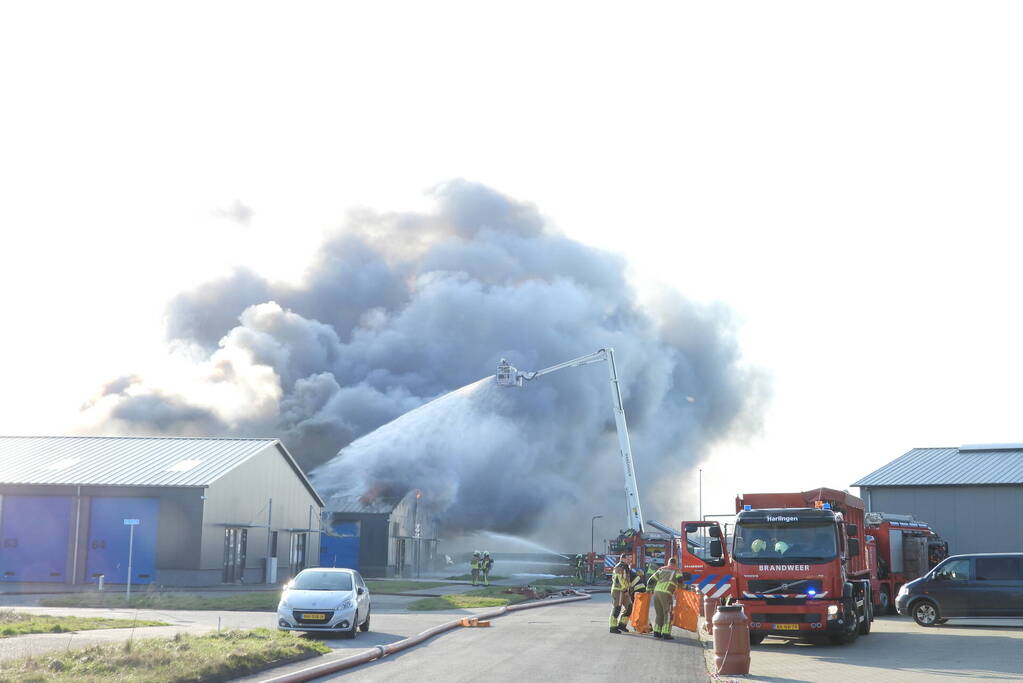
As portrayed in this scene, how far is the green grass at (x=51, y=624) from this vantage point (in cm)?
2164

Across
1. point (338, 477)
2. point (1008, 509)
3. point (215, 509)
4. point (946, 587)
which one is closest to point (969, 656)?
point (946, 587)

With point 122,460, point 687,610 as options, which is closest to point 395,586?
point 122,460

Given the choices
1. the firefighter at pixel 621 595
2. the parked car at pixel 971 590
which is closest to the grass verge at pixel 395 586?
the firefighter at pixel 621 595

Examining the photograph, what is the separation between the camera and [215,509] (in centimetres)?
4547

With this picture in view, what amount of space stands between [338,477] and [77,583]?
2265 centimetres

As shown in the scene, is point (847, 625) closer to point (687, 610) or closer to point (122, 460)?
point (687, 610)

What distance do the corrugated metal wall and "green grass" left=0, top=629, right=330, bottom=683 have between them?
35.7 m

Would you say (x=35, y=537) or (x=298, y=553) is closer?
(x=35, y=537)

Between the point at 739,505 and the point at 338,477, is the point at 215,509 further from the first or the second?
the point at 739,505

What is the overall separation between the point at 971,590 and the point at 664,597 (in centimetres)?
864

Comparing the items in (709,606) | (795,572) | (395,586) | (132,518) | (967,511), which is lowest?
(395,586)

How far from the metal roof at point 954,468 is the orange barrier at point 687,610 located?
25.7 metres

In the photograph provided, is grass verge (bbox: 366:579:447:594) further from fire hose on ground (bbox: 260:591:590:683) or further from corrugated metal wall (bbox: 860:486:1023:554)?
corrugated metal wall (bbox: 860:486:1023:554)

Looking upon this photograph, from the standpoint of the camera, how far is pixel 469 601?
35.5 meters
